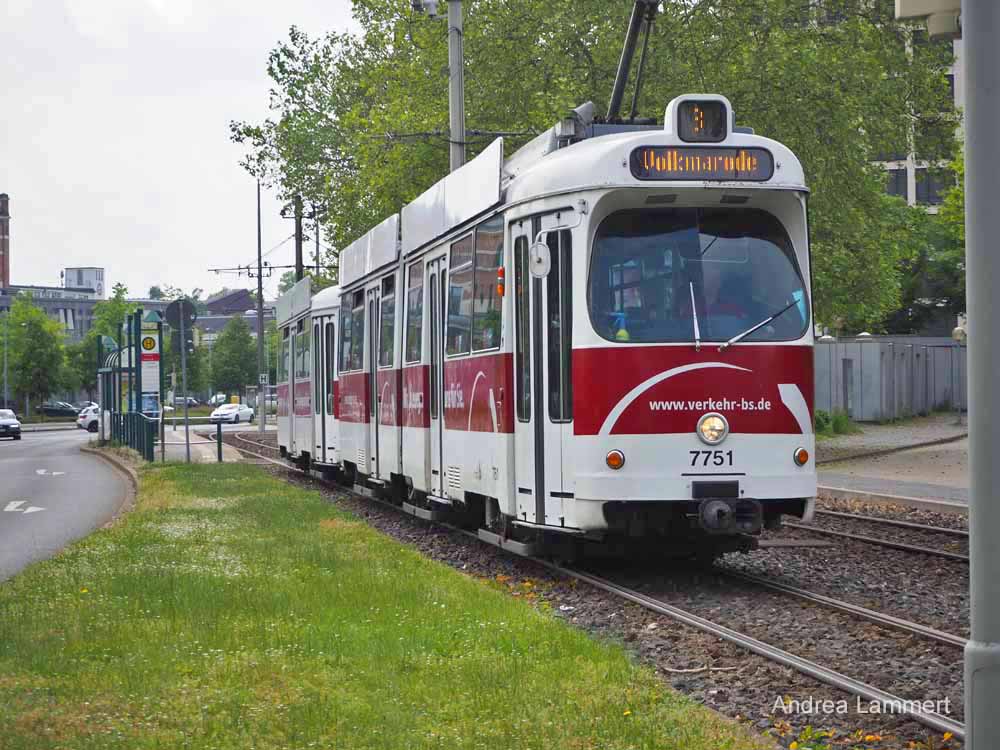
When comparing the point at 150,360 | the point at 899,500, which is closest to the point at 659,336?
the point at 899,500

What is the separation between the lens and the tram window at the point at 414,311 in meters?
16.7

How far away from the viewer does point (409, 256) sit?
57.6ft

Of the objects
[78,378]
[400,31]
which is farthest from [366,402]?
[78,378]

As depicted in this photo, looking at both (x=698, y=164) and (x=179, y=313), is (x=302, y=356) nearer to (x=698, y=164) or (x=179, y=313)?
(x=179, y=313)

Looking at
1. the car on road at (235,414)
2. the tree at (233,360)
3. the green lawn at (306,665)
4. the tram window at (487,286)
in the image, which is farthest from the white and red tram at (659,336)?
the tree at (233,360)

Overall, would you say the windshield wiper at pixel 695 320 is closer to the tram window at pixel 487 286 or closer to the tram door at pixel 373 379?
the tram window at pixel 487 286

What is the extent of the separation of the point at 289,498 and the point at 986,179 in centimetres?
1701

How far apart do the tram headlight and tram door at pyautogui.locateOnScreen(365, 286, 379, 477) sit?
8706 mm

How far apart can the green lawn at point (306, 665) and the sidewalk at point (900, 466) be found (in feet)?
19.8

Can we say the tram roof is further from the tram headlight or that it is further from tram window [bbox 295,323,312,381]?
the tram headlight

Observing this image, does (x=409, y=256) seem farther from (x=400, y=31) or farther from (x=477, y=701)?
(x=400, y=31)

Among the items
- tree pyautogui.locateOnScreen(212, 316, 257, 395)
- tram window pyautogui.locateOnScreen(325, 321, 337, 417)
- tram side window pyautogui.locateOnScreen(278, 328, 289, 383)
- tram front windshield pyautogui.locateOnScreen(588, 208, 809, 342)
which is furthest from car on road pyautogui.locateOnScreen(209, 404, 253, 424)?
tram front windshield pyautogui.locateOnScreen(588, 208, 809, 342)

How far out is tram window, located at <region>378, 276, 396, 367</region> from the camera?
18453mm

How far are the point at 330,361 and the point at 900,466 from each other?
36.4 ft
